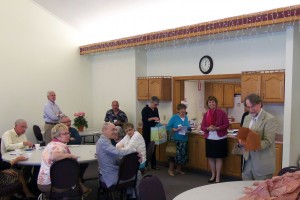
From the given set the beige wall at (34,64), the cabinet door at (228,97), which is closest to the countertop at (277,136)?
the cabinet door at (228,97)

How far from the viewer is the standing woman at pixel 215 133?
16.8 feet

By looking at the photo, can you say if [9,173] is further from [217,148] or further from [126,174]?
[217,148]

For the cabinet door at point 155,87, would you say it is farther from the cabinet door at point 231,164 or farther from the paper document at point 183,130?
the cabinet door at point 231,164

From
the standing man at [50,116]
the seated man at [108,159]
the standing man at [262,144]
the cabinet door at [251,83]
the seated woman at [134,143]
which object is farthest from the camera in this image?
the standing man at [50,116]

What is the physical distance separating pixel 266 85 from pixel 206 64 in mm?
1503

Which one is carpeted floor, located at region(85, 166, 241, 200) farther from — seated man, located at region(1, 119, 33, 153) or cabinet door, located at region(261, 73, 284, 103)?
cabinet door, located at region(261, 73, 284, 103)

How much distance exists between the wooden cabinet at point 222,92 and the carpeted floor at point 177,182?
2.45 metres

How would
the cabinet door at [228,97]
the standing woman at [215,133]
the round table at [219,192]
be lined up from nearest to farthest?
the round table at [219,192]
the standing woman at [215,133]
the cabinet door at [228,97]

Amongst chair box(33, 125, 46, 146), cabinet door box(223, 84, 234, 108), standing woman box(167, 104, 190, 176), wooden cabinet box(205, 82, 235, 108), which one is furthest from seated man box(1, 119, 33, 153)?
cabinet door box(223, 84, 234, 108)

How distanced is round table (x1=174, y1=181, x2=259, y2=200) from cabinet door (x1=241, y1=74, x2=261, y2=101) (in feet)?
8.39

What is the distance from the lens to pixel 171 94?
267 inches

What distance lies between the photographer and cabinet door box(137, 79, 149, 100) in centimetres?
689

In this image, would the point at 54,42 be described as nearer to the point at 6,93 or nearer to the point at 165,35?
the point at 6,93

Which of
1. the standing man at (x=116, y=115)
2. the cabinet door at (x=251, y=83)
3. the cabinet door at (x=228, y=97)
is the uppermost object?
the cabinet door at (x=251, y=83)
